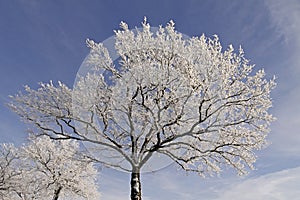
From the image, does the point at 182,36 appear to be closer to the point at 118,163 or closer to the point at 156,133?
the point at 156,133

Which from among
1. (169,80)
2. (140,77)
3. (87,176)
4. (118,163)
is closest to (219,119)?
Answer: (169,80)

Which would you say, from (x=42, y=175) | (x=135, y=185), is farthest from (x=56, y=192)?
(x=135, y=185)

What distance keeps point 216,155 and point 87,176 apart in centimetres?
1680

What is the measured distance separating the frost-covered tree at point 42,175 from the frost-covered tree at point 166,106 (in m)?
12.3

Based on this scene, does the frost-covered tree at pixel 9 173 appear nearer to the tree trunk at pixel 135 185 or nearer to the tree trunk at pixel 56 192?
the tree trunk at pixel 56 192

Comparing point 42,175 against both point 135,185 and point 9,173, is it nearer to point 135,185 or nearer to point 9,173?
point 9,173

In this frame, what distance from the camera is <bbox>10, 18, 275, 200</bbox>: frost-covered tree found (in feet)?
39.1

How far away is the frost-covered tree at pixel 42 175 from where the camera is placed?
24781 millimetres

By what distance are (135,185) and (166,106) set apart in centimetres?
310

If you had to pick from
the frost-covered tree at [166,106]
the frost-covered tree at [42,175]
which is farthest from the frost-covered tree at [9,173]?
the frost-covered tree at [166,106]

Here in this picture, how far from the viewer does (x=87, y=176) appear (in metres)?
27.2

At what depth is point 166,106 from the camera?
12.0 m

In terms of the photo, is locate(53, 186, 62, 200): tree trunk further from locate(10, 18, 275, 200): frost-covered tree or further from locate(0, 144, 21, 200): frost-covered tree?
locate(10, 18, 275, 200): frost-covered tree

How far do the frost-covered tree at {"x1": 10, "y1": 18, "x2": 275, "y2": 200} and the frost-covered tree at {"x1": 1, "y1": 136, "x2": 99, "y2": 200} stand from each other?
40.2 ft
